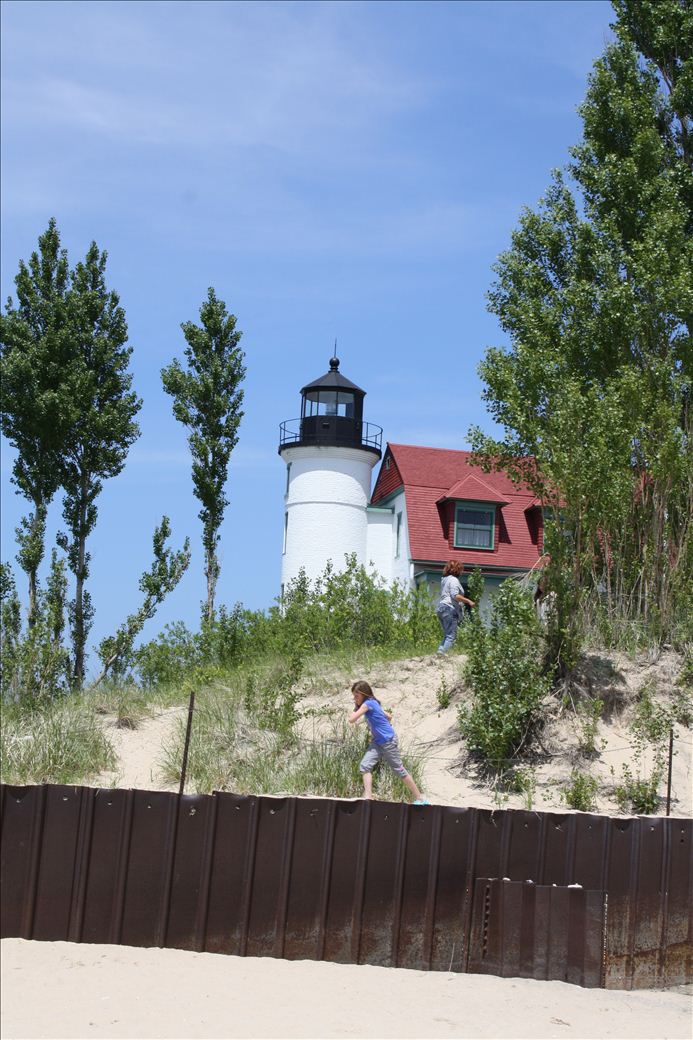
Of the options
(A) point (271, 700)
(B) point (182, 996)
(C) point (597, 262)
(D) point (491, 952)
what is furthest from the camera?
(C) point (597, 262)

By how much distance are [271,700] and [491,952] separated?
6.26 meters

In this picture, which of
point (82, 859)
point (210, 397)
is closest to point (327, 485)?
point (210, 397)

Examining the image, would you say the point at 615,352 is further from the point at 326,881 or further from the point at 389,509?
the point at 389,509

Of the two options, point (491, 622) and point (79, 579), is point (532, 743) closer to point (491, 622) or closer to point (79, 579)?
point (491, 622)

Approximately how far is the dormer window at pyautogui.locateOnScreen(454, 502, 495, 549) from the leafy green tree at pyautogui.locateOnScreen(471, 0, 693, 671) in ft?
44.7

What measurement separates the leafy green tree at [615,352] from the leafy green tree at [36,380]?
8.90 m

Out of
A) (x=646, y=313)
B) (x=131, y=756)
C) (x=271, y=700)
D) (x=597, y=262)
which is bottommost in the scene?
(x=131, y=756)

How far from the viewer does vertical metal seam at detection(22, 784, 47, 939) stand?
293 inches

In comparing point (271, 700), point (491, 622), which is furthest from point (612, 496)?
point (271, 700)

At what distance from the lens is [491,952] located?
8.13 metres

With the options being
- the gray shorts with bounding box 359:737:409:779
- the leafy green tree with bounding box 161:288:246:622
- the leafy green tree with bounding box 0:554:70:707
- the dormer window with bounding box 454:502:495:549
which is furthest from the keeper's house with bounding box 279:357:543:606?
the gray shorts with bounding box 359:737:409:779

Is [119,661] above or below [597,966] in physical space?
above

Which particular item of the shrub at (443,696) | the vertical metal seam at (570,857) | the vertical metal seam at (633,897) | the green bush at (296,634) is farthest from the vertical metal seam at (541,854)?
the green bush at (296,634)

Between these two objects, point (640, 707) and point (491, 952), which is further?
point (640, 707)
